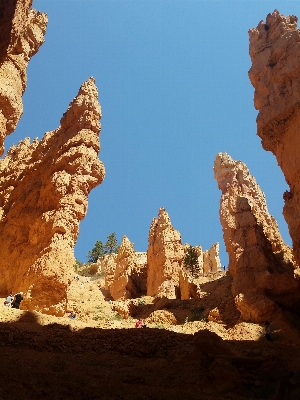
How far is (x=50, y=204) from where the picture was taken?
19781mm

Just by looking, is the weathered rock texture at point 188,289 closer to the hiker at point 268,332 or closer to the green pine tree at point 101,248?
the hiker at point 268,332

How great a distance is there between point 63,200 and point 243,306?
1265 centimetres

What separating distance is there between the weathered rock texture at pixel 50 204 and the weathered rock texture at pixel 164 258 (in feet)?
49.2

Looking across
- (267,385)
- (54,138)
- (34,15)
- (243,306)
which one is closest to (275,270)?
(243,306)

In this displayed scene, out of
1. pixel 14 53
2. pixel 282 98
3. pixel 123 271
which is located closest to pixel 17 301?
pixel 14 53

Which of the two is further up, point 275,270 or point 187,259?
point 187,259

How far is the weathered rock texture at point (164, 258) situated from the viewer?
3228 cm

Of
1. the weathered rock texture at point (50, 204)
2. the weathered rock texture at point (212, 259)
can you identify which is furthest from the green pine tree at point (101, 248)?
the weathered rock texture at point (50, 204)

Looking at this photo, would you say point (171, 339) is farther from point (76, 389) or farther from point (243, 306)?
point (243, 306)

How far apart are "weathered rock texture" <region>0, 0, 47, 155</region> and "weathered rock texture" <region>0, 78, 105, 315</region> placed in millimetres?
5414

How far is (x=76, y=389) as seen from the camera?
7.02 meters

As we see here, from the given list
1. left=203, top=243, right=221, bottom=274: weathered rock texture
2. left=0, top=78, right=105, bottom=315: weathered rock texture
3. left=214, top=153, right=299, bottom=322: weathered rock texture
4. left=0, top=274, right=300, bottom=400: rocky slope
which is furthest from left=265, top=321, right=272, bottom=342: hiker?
left=203, top=243, right=221, bottom=274: weathered rock texture

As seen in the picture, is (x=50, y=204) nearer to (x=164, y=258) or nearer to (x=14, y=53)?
(x=14, y=53)

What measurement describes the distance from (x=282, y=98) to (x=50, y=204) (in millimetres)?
17823
